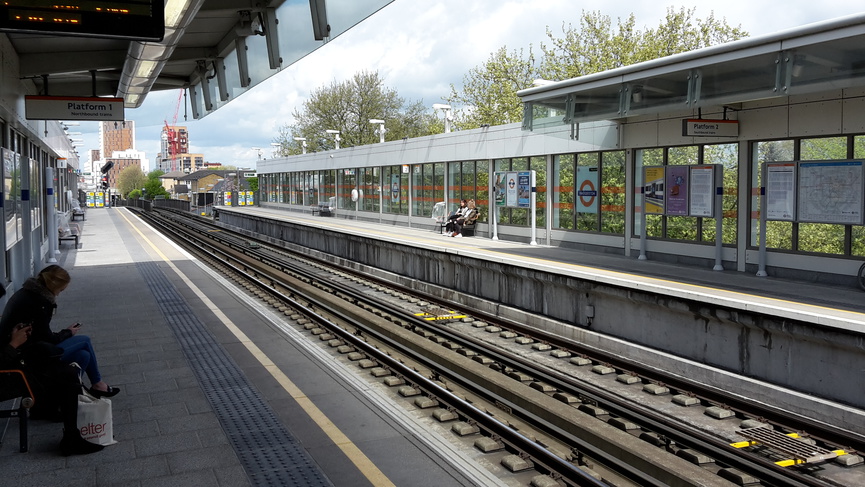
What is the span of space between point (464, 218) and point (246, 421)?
1899 centimetres

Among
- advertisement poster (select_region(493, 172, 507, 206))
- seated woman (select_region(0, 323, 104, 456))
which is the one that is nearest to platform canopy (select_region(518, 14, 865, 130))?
advertisement poster (select_region(493, 172, 507, 206))

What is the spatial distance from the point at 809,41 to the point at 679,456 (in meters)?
7.76

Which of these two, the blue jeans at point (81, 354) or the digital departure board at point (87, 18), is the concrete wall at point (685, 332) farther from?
the digital departure board at point (87, 18)

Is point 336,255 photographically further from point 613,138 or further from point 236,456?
point 236,456

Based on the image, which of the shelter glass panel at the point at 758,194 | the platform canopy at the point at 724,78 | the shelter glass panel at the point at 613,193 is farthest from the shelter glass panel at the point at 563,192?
the shelter glass panel at the point at 758,194

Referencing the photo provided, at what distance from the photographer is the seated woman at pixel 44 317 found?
237 inches

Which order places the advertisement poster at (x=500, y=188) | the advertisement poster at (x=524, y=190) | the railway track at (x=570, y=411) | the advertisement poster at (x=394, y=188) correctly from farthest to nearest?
the advertisement poster at (x=394, y=188), the advertisement poster at (x=500, y=188), the advertisement poster at (x=524, y=190), the railway track at (x=570, y=411)

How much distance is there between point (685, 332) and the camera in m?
9.92

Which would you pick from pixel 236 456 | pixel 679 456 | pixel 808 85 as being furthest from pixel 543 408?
pixel 808 85

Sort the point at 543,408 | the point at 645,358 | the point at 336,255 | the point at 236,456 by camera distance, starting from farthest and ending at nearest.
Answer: the point at 336,255
the point at 645,358
the point at 543,408
the point at 236,456

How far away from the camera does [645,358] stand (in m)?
10.4

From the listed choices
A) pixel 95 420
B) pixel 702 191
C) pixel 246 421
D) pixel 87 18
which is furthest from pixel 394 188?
pixel 95 420

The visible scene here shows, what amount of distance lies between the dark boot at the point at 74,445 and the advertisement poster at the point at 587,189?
15492 millimetres

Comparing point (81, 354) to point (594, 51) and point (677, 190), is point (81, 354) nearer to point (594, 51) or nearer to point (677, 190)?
point (677, 190)
